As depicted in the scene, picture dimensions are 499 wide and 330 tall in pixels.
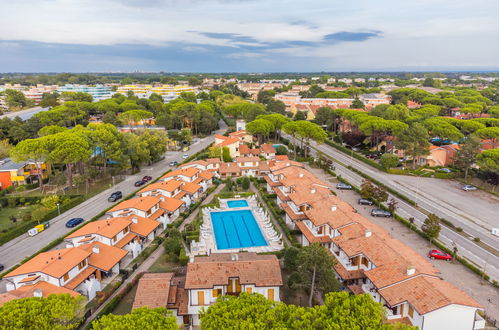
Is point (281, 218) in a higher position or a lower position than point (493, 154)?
lower

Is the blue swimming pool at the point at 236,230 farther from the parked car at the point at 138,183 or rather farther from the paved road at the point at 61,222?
the paved road at the point at 61,222

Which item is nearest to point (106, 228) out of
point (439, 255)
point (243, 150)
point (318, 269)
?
point (318, 269)

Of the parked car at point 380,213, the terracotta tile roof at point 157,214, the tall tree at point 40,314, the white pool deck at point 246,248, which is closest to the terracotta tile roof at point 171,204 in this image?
the terracotta tile roof at point 157,214

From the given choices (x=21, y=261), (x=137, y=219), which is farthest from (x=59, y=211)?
(x=137, y=219)

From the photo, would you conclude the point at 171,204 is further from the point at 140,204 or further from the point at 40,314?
the point at 40,314

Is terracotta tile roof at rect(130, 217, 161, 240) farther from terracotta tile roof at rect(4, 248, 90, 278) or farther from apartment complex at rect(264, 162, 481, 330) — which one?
apartment complex at rect(264, 162, 481, 330)

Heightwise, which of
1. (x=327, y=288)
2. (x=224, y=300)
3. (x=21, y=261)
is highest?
(x=224, y=300)

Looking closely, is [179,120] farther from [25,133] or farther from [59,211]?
[59,211]

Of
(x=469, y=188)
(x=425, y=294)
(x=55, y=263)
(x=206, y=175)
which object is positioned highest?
(x=425, y=294)
